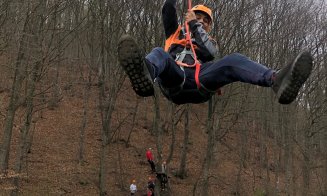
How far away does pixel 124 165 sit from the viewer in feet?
67.3

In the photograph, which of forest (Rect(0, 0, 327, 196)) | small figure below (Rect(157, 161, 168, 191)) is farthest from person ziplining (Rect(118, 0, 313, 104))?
small figure below (Rect(157, 161, 168, 191))

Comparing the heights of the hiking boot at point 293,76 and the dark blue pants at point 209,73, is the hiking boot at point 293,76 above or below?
below

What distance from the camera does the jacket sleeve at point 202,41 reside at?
15.2 feet

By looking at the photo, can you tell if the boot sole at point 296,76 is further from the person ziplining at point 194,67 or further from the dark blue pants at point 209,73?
the dark blue pants at point 209,73

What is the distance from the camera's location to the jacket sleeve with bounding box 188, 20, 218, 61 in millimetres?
4629

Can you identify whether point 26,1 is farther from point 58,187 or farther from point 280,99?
point 280,99

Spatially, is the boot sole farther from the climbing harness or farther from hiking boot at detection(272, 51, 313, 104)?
the climbing harness

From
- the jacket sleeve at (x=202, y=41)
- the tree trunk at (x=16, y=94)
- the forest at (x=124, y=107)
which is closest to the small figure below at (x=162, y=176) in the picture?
the forest at (x=124, y=107)

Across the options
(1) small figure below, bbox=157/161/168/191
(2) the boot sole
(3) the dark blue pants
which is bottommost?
(1) small figure below, bbox=157/161/168/191

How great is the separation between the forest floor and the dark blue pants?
39.5 feet

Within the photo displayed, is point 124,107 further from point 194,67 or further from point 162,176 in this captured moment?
point 194,67

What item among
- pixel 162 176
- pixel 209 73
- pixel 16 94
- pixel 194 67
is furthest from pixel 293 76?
pixel 162 176

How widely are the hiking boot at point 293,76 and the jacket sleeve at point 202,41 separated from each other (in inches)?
40.6

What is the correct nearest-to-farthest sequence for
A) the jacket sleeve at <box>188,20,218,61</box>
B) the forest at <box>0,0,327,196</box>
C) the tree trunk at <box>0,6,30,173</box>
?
the jacket sleeve at <box>188,20,218,61</box>
the tree trunk at <box>0,6,30,173</box>
the forest at <box>0,0,327,196</box>
